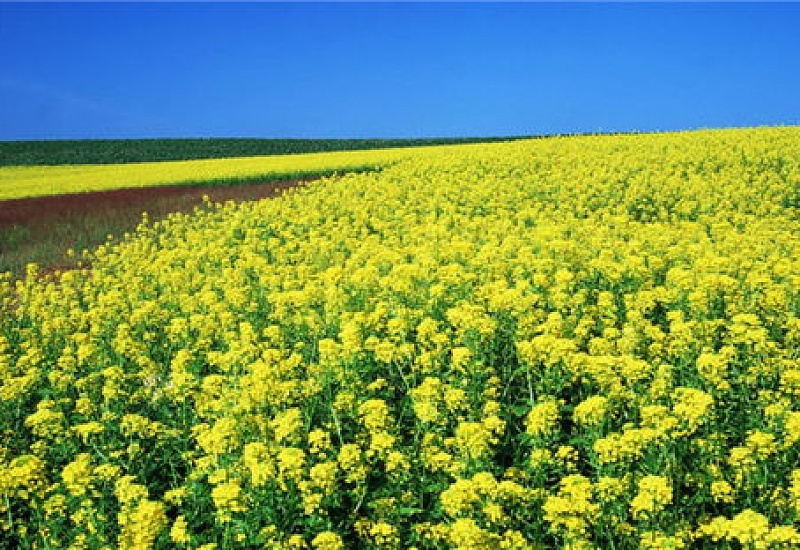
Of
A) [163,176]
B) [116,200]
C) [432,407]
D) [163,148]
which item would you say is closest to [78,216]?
[116,200]

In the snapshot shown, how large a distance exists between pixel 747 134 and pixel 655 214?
1861 cm

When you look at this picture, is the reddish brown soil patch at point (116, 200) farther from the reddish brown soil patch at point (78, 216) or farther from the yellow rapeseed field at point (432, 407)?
the yellow rapeseed field at point (432, 407)

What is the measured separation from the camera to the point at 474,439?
5.03 m

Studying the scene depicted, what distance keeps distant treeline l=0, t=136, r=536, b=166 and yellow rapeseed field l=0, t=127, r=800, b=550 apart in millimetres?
65537

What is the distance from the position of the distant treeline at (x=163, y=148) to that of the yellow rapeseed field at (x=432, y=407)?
215 ft

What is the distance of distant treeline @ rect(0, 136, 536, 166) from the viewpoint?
7331 centimetres

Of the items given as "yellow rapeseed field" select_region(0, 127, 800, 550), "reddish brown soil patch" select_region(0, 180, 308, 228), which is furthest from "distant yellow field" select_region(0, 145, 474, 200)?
"yellow rapeseed field" select_region(0, 127, 800, 550)

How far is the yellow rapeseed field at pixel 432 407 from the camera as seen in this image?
4.87 m

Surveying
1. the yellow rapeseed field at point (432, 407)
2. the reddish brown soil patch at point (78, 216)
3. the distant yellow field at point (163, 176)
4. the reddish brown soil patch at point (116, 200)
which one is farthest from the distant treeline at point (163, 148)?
the yellow rapeseed field at point (432, 407)

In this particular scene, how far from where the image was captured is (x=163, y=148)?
82562mm

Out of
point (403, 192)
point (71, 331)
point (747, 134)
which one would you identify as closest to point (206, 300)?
point (71, 331)

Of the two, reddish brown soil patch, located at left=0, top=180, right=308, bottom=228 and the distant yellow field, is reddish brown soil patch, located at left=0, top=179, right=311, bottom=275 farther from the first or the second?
the distant yellow field

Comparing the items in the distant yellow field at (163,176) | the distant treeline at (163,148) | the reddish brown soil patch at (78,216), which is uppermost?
the distant treeline at (163,148)

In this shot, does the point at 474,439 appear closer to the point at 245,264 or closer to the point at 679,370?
the point at 679,370
